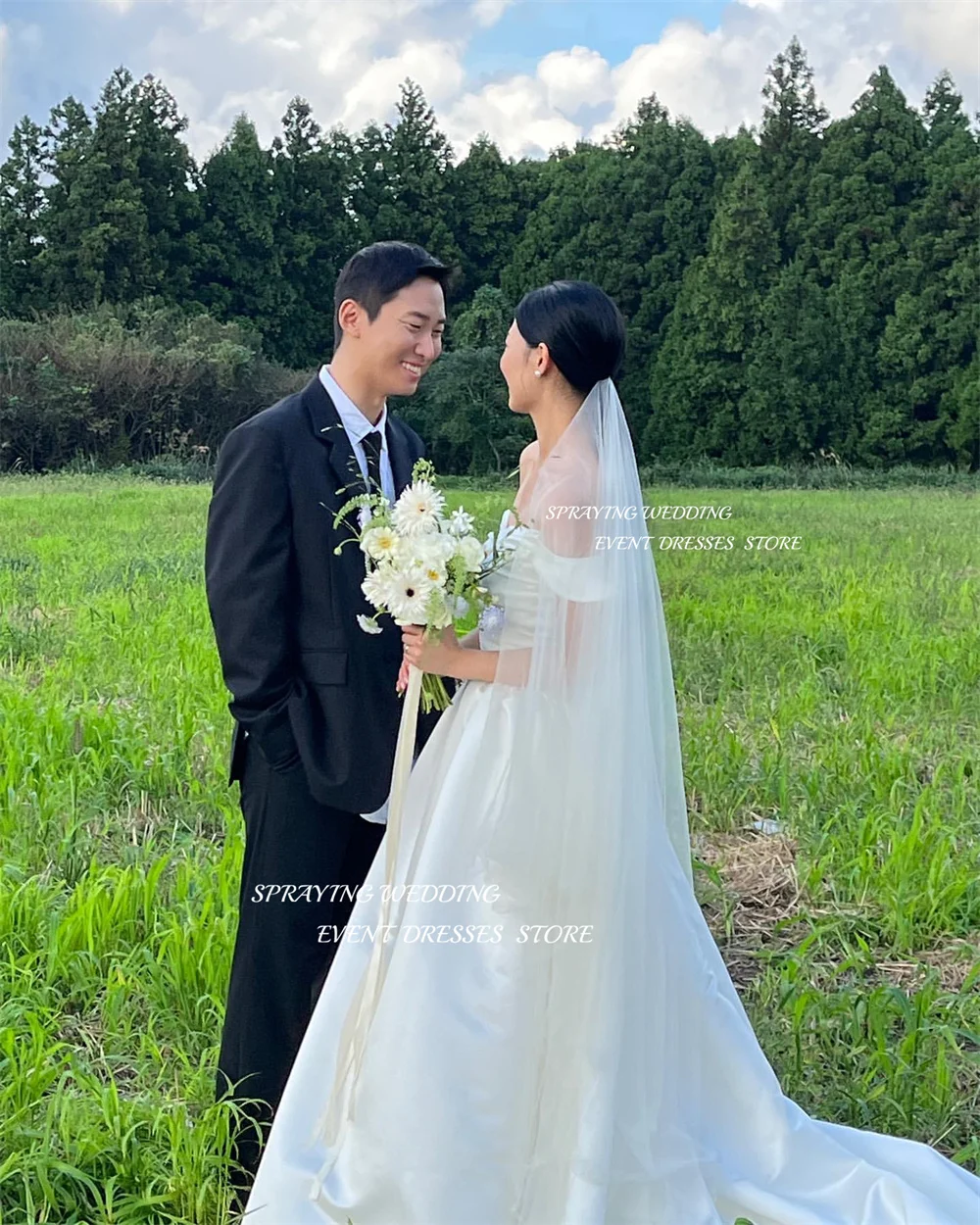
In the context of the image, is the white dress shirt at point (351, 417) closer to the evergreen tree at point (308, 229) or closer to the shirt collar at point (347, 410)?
the shirt collar at point (347, 410)

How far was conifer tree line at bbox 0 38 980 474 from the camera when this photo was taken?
21.0m

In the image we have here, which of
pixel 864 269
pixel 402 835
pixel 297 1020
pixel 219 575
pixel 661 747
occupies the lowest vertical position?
pixel 297 1020

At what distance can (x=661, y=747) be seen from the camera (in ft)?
8.09

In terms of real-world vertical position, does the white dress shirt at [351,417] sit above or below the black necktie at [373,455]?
above

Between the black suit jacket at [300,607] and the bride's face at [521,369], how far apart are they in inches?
14.7

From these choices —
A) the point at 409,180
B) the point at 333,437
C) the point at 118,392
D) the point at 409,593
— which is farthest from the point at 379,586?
the point at 409,180

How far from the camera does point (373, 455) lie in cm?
257

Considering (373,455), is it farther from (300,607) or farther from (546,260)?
(546,260)

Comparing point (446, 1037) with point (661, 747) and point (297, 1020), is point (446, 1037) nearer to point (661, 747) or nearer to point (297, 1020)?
point (297, 1020)

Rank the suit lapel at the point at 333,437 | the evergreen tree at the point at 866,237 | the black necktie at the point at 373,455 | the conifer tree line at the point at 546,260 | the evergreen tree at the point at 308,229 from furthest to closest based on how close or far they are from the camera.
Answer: the evergreen tree at the point at 866,237 → the evergreen tree at the point at 308,229 → the conifer tree line at the point at 546,260 → the black necktie at the point at 373,455 → the suit lapel at the point at 333,437

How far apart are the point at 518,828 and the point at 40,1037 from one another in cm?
124

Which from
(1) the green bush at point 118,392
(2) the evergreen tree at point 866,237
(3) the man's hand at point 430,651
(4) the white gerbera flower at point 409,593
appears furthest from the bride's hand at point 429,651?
(2) the evergreen tree at point 866,237

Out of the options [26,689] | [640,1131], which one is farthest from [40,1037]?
[26,689]

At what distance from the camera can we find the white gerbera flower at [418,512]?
2102 millimetres
